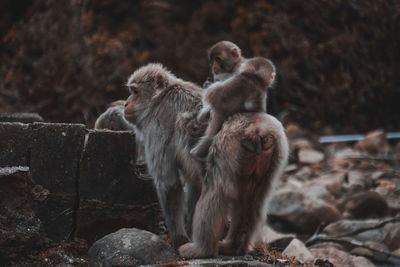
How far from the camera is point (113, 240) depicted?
184 inches

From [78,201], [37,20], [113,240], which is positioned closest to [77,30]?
[37,20]

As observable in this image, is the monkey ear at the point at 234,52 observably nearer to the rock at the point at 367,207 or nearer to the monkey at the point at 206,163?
the monkey at the point at 206,163

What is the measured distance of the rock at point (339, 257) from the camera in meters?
6.55

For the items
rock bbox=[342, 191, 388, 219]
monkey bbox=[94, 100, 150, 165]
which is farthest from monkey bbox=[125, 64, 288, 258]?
rock bbox=[342, 191, 388, 219]

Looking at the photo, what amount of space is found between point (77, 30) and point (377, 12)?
24.7 feet

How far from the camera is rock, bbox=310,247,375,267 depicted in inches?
258

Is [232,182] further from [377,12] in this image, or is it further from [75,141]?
[377,12]

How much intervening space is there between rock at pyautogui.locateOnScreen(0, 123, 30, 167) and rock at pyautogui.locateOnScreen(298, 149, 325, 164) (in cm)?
860

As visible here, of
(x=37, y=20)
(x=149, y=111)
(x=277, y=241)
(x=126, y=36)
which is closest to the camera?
(x=149, y=111)

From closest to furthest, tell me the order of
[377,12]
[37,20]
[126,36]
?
[37,20] < [377,12] < [126,36]

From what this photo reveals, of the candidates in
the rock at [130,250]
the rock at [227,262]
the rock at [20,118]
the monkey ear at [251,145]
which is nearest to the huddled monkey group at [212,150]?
the monkey ear at [251,145]

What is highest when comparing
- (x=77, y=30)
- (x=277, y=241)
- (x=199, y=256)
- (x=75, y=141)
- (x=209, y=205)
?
(x=77, y=30)

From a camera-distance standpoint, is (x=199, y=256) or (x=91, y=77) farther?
(x=91, y=77)

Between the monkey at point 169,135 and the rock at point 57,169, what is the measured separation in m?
0.63
